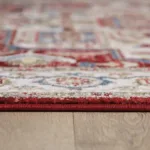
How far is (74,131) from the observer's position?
3.22 feet

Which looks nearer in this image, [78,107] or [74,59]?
[78,107]

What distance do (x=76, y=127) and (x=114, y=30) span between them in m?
1.16

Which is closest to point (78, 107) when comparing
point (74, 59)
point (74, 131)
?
point (74, 131)

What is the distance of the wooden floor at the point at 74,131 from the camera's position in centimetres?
93

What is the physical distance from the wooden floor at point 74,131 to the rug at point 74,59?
0.11 ft

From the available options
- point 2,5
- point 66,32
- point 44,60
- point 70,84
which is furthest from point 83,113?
point 2,5

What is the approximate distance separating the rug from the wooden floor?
1.3 inches

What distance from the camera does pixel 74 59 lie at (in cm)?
153

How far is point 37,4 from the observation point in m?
2.84

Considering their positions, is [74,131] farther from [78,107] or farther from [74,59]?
[74,59]

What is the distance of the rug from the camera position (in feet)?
3.60

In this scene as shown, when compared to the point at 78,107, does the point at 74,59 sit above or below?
above

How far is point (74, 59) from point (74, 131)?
59 centimetres

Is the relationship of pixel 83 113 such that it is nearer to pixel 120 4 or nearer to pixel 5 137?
pixel 5 137
